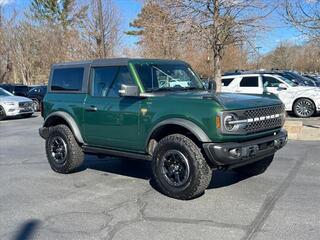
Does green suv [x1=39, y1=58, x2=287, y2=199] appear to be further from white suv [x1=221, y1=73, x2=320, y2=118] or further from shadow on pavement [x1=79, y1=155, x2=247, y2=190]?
white suv [x1=221, y1=73, x2=320, y2=118]

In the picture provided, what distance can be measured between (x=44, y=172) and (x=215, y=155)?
142 inches

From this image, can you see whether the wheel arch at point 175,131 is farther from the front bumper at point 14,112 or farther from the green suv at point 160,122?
the front bumper at point 14,112

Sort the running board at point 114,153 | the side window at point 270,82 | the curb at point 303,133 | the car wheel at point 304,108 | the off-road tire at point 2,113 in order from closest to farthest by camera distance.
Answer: the running board at point 114,153 < the curb at point 303,133 < the car wheel at point 304,108 < the side window at point 270,82 < the off-road tire at point 2,113

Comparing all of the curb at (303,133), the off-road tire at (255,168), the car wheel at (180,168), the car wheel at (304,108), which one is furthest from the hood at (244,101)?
the car wheel at (304,108)

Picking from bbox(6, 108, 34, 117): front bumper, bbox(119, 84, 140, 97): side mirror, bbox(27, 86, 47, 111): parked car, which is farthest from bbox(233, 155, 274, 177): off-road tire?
bbox(27, 86, 47, 111): parked car

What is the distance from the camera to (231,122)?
16.8 feet

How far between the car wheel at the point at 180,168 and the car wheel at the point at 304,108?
35.5ft

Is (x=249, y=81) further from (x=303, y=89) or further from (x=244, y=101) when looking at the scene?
(x=244, y=101)

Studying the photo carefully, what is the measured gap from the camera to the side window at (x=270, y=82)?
1592 centimetres

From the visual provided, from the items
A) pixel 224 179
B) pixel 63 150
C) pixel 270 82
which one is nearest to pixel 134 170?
pixel 63 150

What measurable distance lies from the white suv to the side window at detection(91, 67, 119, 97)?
9415mm

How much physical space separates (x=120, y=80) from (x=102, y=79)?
1.48 ft

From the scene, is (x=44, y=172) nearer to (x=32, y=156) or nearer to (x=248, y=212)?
(x=32, y=156)

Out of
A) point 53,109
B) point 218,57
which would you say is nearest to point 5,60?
point 218,57
